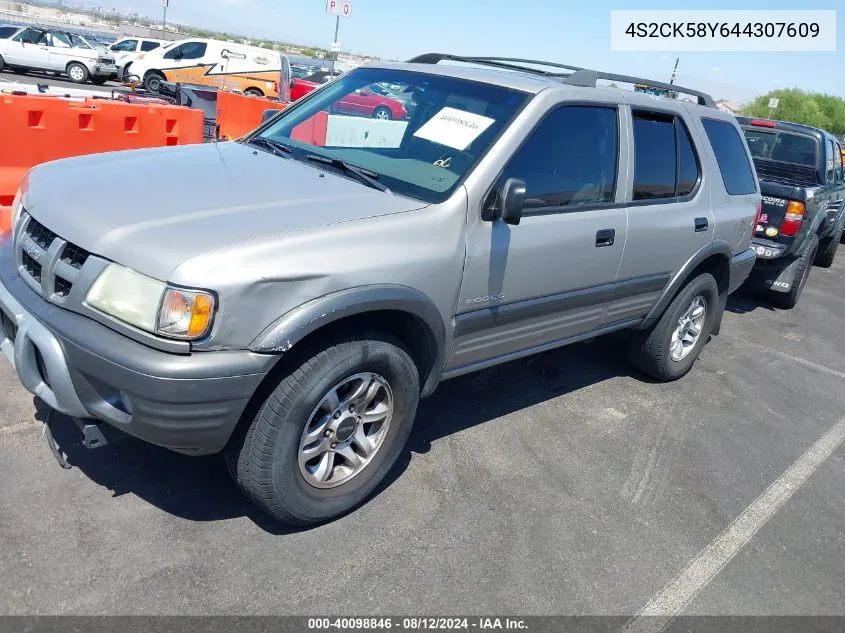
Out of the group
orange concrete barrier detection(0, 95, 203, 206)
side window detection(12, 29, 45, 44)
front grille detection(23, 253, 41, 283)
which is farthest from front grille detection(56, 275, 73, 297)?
side window detection(12, 29, 45, 44)

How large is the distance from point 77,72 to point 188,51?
4.14m

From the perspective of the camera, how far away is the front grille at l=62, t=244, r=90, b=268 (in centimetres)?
259

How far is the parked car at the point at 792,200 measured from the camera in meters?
7.15

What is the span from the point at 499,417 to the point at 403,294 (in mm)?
1644

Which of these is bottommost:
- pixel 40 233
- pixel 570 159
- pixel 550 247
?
pixel 40 233

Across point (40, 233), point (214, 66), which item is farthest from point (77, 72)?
point (40, 233)

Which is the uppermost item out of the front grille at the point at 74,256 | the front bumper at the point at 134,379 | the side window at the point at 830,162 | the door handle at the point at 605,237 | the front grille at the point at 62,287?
the side window at the point at 830,162

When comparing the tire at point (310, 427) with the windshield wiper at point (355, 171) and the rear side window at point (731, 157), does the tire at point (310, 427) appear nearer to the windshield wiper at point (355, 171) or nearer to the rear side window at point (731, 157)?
the windshield wiper at point (355, 171)

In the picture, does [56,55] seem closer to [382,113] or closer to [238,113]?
[238,113]

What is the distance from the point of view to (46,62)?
21.8m

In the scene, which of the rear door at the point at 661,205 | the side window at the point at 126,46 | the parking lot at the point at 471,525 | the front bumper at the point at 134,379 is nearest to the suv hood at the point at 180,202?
the front bumper at the point at 134,379

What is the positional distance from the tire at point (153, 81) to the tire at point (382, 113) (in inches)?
716

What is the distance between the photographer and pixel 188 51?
21.1 meters

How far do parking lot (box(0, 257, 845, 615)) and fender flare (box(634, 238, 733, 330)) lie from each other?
625mm
